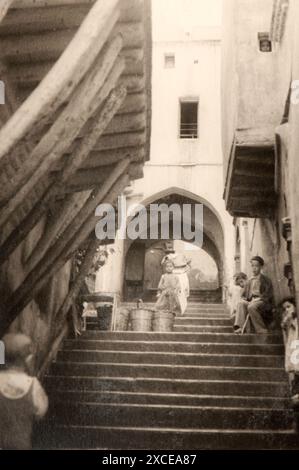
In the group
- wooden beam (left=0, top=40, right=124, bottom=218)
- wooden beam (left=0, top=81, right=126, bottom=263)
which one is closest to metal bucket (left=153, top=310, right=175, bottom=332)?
wooden beam (left=0, top=81, right=126, bottom=263)

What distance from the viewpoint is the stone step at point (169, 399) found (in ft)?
21.5

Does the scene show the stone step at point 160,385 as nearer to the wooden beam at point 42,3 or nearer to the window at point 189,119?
the wooden beam at point 42,3

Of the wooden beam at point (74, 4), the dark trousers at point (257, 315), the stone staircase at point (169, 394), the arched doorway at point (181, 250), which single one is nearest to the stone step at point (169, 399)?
the stone staircase at point (169, 394)

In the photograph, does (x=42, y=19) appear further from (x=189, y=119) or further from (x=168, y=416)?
(x=189, y=119)

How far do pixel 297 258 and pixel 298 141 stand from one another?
1.22 metres

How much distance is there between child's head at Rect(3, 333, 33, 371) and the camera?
12.4 ft

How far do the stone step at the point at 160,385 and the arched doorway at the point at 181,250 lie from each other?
947cm

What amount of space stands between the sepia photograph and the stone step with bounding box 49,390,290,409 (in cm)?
2

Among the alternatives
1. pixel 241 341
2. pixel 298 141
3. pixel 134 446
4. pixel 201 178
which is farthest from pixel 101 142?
pixel 201 178

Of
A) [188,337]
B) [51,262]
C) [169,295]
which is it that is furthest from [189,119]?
[51,262]

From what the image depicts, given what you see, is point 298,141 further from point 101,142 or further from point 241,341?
point 241,341

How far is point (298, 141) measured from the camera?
5.78 metres

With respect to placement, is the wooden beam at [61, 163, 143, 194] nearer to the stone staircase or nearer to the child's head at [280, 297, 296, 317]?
the stone staircase

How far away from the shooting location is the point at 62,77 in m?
3.80
